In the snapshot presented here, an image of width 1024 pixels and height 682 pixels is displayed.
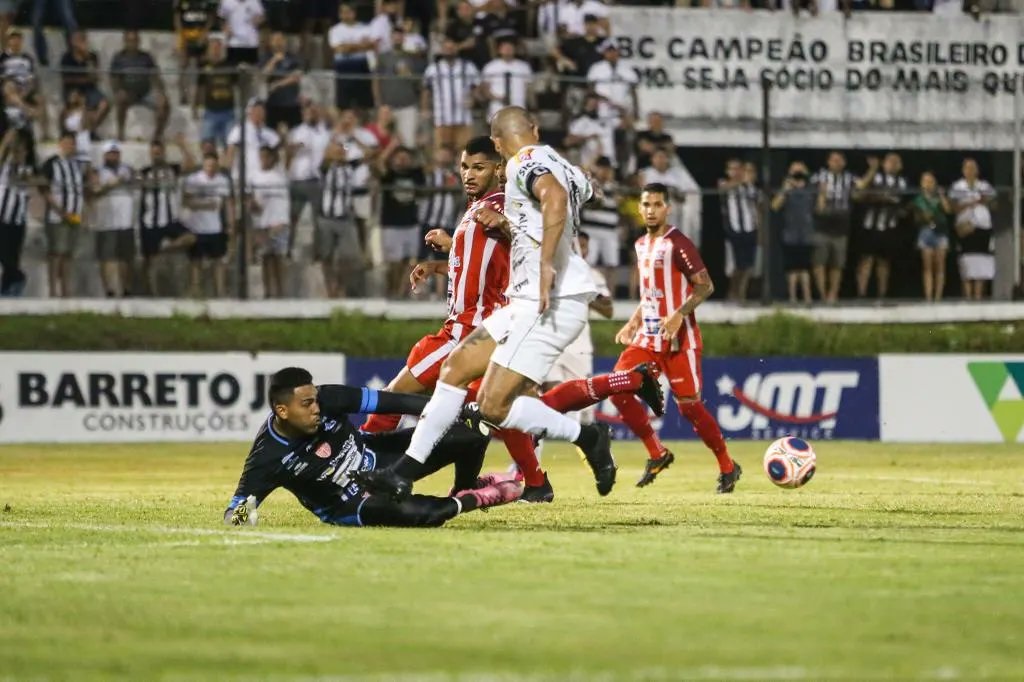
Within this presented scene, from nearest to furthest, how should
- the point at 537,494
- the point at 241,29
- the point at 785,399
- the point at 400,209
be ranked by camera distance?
the point at 537,494 < the point at 400,209 < the point at 785,399 < the point at 241,29

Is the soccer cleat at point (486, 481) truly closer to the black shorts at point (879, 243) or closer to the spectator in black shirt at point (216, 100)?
the spectator in black shirt at point (216, 100)

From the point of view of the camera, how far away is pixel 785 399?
2314cm

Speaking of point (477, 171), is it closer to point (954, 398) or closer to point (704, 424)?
point (704, 424)

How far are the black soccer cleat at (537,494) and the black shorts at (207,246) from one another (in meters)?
10.7

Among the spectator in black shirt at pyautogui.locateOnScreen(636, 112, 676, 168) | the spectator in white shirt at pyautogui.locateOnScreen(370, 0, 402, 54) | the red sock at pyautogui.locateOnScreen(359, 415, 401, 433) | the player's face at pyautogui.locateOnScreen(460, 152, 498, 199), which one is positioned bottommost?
the red sock at pyautogui.locateOnScreen(359, 415, 401, 433)

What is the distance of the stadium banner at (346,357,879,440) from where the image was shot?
2298 cm

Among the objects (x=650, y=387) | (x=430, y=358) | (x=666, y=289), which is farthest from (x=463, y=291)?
(x=666, y=289)

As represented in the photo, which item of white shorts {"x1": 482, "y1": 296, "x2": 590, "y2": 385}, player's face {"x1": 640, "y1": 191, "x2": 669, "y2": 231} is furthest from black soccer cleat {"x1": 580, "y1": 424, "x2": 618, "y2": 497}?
player's face {"x1": 640, "y1": 191, "x2": 669, "y2": 231}

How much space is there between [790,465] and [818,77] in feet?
44.7

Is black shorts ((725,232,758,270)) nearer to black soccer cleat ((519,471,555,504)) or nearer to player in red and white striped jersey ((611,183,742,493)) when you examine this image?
player in red and white striped jersey ((611,183,742,493))

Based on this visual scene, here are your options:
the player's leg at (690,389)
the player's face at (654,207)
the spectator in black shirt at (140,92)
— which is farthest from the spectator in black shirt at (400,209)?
the player's leg at (690,389)

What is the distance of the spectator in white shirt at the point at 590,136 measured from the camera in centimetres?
2334

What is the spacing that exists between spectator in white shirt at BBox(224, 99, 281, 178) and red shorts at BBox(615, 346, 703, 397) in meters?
9.30

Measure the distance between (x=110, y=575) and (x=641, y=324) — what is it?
23.6ft
